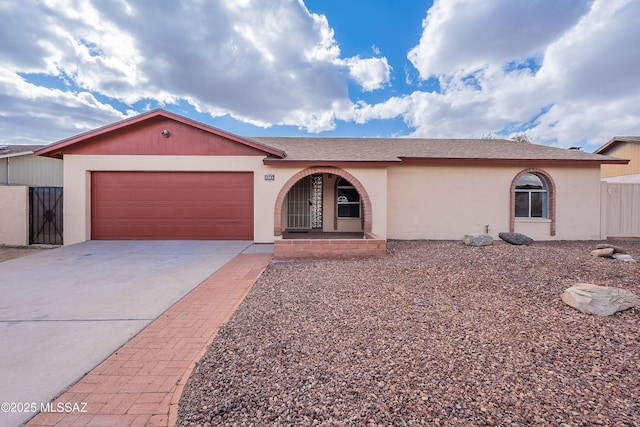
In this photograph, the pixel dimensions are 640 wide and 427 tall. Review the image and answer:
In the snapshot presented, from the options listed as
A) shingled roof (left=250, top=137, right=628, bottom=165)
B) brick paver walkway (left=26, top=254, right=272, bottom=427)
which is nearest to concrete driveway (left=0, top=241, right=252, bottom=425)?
brick paver walkway (left=26, top=254, right=272, bottom=427)

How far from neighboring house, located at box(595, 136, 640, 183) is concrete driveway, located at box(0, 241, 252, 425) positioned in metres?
21.3

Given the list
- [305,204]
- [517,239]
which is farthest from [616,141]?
[305,204]

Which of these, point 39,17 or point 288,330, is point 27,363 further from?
point 39,17

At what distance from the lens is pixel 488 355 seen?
9.36 ft

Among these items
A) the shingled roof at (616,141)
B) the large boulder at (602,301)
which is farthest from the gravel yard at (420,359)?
the shingled roof at (616,141)

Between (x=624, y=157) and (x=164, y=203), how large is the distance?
967 inches

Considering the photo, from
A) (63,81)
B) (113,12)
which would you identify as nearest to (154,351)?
(113,12)

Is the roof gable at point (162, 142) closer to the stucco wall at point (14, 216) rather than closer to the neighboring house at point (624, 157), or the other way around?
the stucco wall at point (14, 216)

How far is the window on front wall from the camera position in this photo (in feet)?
40.0

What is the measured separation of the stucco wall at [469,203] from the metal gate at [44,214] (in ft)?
41.0

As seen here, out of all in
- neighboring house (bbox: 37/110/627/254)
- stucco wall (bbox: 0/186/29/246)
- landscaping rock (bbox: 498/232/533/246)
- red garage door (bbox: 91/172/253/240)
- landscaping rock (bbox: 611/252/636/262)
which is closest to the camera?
landscaping rock (bbox: 611/252/636/262)

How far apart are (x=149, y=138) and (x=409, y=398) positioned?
11.4 metres

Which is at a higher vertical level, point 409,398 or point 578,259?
point 578,259

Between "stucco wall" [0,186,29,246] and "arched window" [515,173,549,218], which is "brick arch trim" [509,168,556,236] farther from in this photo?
"stucco wall" [0,186,29,246]
